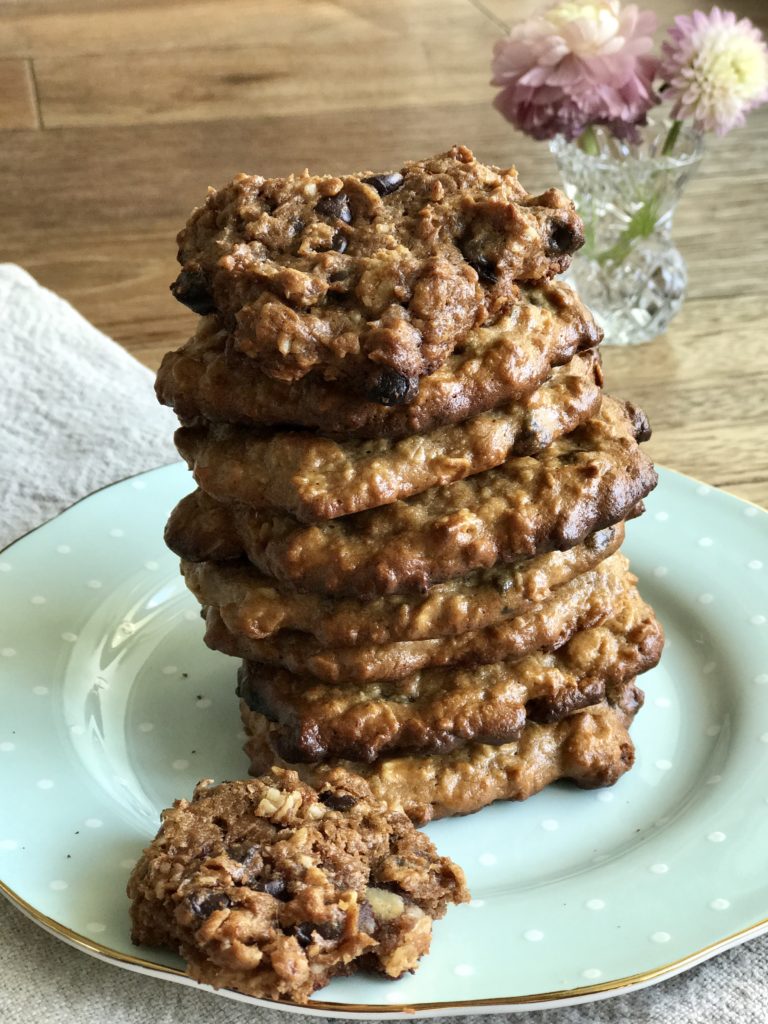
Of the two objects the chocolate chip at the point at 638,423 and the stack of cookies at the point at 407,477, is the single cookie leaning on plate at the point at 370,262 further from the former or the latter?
the chocolate chip at the point at 638,423

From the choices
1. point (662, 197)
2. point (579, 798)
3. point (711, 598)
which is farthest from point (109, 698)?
point (662, 197)

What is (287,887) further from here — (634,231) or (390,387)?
(634,231)

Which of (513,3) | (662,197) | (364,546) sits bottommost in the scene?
(513,3)

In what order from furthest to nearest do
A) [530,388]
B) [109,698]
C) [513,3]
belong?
[513,3] → [109,698] → [530,388]

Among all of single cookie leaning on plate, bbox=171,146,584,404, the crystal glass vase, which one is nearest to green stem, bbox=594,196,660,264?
the crystal glass vase

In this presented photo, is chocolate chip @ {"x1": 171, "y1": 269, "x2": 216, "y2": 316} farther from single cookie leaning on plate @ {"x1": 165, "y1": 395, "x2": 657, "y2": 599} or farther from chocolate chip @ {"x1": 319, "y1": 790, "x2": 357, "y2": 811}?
chocolate chip @ {"x1": 319, "y1": 790, "x2": 357, "y2": 811}

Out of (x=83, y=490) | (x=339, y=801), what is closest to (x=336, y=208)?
(x=339, y=801)

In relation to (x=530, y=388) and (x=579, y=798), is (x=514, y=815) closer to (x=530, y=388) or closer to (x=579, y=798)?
(x=579, y=798)
